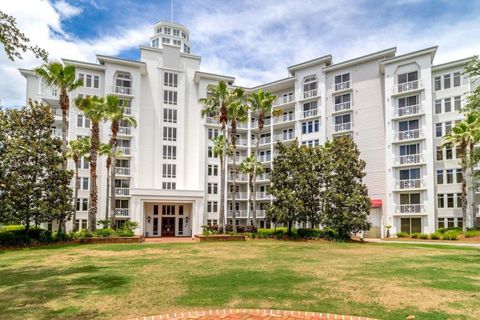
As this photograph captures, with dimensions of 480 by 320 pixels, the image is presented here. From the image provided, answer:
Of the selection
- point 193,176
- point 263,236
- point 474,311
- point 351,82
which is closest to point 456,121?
point 351,82

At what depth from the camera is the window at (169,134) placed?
4693 cm

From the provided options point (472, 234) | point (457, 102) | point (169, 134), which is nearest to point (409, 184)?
point (472, 234)

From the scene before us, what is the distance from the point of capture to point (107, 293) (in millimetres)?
9812

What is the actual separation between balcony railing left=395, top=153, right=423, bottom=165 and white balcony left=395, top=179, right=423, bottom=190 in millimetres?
2064

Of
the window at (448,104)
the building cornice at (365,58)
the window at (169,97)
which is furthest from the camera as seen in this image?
the window at (169,97)

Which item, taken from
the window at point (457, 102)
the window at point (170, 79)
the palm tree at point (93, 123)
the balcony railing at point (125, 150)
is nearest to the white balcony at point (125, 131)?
the balcony railing at point (125, 150)

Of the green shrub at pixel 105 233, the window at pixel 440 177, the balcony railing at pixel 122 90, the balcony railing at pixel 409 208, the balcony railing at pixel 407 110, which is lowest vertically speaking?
the green shrub at pixel 105 233

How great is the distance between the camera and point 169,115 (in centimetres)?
4738

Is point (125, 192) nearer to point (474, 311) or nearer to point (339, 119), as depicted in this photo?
point (339, 119)

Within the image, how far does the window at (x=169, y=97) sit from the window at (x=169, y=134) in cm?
357

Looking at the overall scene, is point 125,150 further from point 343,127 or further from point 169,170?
point 343,127

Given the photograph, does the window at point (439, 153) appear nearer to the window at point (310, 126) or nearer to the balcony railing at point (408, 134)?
the balcony railing at point (408, 134)

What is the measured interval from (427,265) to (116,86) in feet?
131

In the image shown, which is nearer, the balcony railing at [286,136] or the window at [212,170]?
the window at [212,170]
